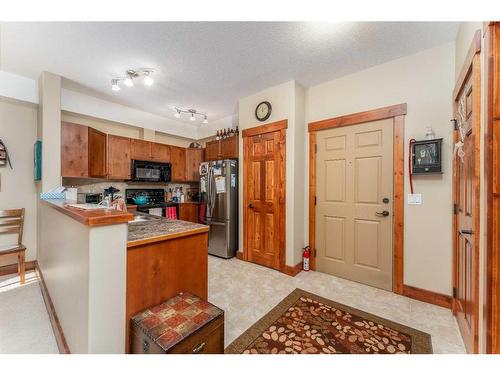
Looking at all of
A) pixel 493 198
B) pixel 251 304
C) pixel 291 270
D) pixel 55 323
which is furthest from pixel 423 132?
pixel 55 323

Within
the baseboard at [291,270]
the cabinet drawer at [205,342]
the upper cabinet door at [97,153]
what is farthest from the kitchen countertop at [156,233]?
the upper cabinet door at [97,153]

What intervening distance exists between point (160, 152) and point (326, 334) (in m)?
4.12

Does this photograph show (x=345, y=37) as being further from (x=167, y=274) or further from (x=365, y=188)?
(x=167, y=274)

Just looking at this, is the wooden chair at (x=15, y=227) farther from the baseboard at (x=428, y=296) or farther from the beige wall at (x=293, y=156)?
the baseboard at (x=428, y=296)

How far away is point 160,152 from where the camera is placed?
433cm

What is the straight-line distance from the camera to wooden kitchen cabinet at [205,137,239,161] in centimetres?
370

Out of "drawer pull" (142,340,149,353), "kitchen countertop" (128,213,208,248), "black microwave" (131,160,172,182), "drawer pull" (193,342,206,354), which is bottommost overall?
"drawer pull" (193,342,206,354)

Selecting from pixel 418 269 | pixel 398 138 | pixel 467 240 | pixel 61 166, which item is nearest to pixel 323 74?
pixel 398 138

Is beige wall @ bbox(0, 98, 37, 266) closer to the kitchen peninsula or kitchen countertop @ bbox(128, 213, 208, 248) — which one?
the kitchen peninsula

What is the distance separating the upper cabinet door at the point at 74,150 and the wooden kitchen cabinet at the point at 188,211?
1.80 m

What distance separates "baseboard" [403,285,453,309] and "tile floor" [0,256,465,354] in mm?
61

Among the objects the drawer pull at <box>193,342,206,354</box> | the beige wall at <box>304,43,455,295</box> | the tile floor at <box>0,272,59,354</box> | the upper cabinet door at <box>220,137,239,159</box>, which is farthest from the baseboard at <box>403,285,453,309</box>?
the tile floor at <box>0,272,59,354</box>

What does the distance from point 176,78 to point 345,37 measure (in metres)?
2.14

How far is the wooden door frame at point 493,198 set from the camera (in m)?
1.08
